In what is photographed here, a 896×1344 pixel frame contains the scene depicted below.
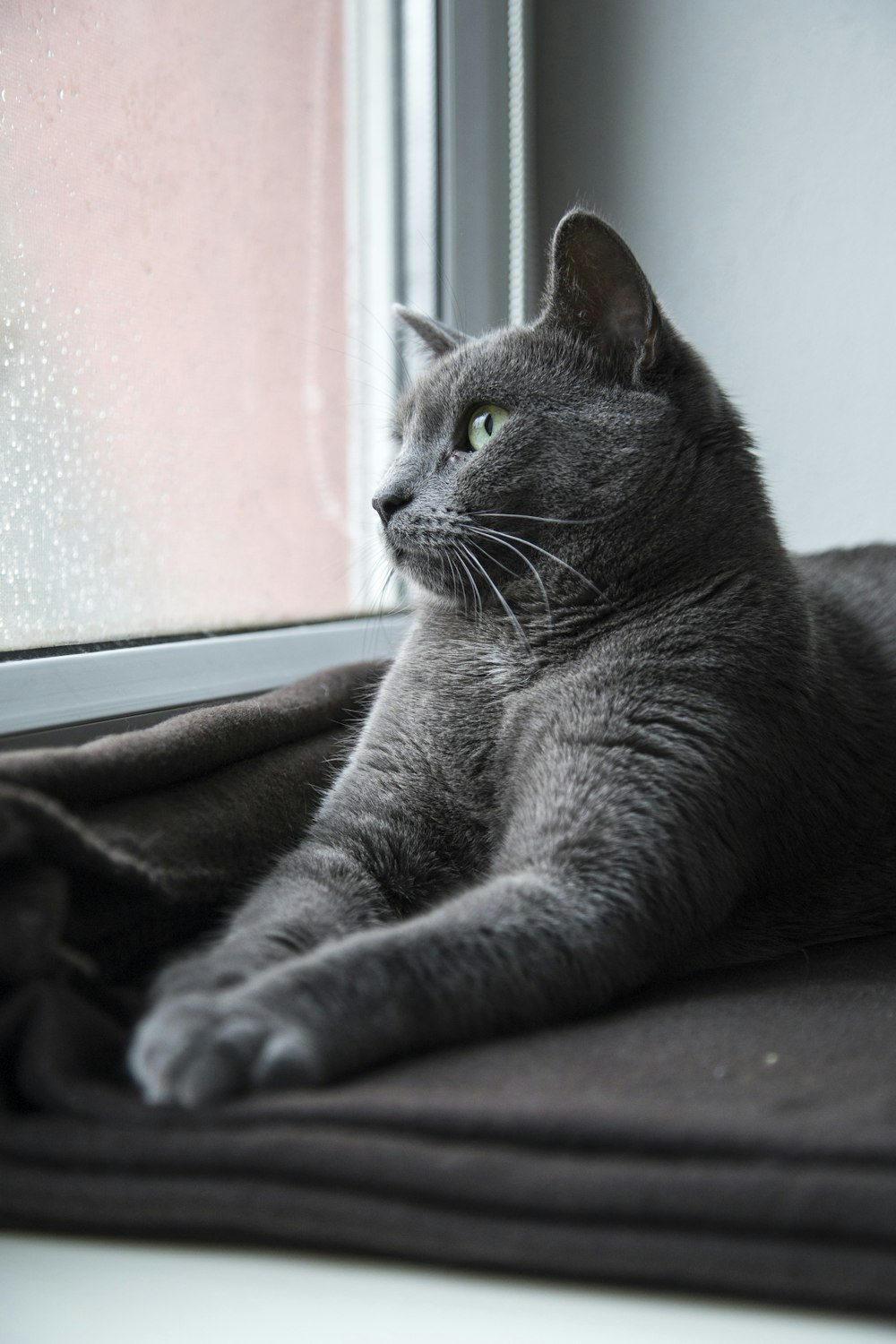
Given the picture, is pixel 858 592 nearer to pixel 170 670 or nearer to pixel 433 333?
pixel 433 333

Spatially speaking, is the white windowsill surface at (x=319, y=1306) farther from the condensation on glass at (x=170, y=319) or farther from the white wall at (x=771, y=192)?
the white wall at (x=771, y=192)

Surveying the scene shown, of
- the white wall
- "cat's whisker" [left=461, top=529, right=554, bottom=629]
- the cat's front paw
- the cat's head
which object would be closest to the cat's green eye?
the cat's head


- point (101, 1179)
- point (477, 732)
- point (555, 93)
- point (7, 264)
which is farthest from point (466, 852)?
point (555, 93)

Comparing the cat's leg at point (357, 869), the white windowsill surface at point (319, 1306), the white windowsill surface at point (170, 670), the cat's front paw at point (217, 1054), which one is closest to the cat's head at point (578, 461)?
the cat's leg at point (357, 869)

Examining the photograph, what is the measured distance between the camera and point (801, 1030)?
2.47ft

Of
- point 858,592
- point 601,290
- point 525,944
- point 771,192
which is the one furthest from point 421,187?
point 525,944

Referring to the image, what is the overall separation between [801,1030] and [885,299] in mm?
1221

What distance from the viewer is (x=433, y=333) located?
1.28m

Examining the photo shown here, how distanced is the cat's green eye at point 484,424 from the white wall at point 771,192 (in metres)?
0.72

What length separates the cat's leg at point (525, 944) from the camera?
0.64 metres

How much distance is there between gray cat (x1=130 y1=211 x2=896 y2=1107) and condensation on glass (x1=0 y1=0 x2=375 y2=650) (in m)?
0.38

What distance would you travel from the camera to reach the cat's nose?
3.48 feet

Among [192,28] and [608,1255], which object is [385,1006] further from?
[192,28]

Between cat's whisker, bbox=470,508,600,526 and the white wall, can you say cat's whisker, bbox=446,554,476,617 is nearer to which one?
cat's whisker, bbox=470,508,600,526
